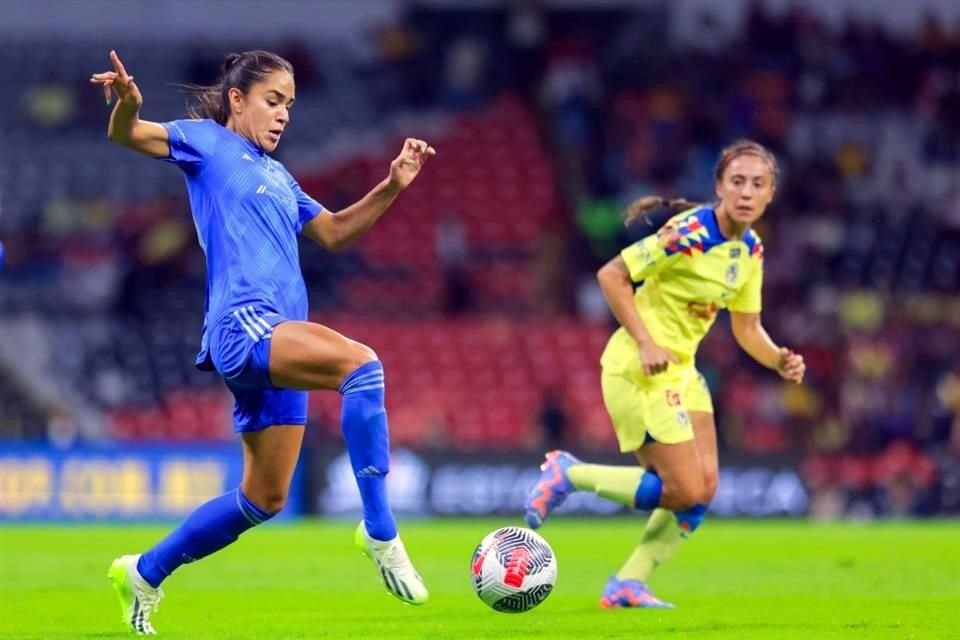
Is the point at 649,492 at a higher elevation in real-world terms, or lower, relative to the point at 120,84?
lower

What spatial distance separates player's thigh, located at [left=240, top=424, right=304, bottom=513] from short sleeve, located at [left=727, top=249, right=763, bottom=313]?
3027 millimetres

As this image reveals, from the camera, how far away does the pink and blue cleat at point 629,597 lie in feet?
29.4

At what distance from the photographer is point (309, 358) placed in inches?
269

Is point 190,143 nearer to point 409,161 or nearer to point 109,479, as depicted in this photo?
point 409,161

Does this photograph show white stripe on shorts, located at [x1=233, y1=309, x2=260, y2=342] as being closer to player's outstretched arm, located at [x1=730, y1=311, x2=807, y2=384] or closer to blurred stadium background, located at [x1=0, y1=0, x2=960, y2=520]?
player's outstretched arm, located at [x1=730, y1=311, x2=807, y2=384]

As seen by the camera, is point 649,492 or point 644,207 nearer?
point 649,492

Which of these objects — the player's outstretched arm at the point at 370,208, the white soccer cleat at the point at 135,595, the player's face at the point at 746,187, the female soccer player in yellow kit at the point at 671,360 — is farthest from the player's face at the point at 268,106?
the player's face at the point at 746,187

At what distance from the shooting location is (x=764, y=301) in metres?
24.7

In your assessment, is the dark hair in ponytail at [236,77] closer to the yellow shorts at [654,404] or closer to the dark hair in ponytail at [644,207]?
the dark hair in ponytail at [644,207]

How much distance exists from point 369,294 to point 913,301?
7.75 meters

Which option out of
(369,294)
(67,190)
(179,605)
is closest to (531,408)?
(369,294)

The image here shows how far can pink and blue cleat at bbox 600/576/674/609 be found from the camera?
29.4 ft

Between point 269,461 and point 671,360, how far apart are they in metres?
2.66

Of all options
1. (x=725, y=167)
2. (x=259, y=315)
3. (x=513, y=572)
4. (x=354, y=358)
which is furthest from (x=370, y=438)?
(x=725, y=167)
